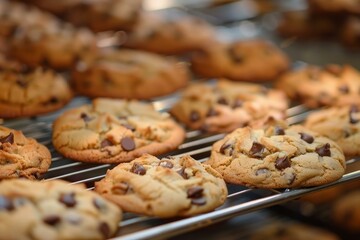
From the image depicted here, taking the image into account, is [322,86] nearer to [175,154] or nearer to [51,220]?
[175,154]

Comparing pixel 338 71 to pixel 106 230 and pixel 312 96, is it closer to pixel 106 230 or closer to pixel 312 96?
pixel 312 96

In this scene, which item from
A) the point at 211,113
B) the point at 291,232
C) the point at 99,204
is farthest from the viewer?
the point at 291,232

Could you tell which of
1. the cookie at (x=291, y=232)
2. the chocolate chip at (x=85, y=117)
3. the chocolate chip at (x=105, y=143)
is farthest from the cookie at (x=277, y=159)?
the cookie at (x=291, y=232)

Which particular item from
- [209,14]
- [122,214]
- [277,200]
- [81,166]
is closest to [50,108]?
[81,166]

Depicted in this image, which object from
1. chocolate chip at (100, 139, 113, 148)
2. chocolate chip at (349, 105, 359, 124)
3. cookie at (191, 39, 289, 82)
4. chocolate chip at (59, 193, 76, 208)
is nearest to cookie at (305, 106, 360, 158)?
chocolate chip at (349, 105, 359, 124)

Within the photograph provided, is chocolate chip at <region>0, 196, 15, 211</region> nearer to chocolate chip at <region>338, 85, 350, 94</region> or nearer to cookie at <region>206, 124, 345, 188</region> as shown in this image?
cookie at <region>206, 124, 345, 188</region>

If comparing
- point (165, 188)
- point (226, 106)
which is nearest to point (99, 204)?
point (165, 188)
